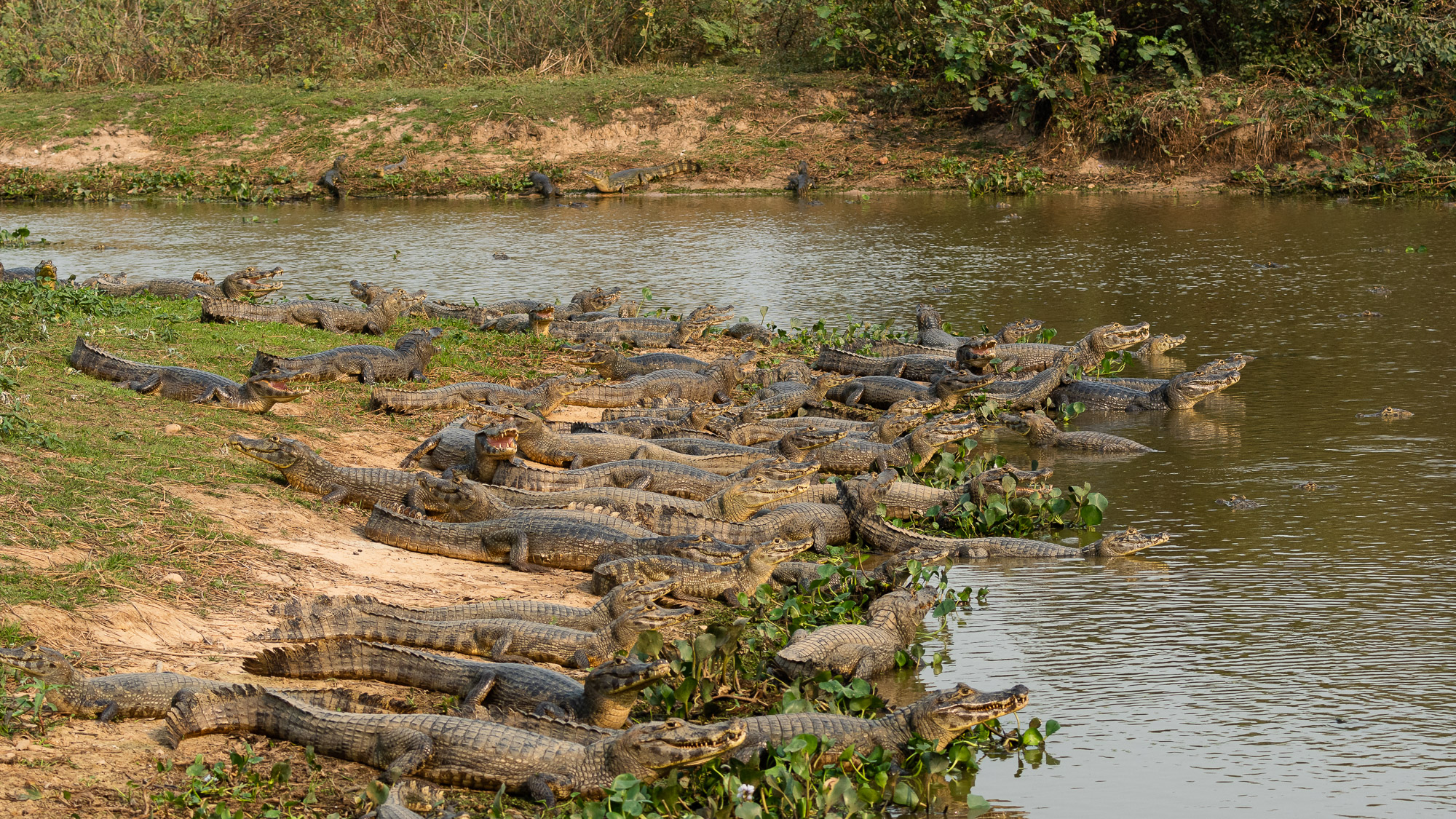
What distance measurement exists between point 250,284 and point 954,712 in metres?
9.99

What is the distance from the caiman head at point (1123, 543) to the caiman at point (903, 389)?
2935mm

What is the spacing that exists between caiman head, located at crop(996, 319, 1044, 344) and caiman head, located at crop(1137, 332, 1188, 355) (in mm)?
980

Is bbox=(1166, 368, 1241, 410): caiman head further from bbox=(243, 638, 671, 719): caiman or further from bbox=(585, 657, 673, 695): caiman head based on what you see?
bbox=(585, 657, 673, 695): caiman head

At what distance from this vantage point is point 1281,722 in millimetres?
4902

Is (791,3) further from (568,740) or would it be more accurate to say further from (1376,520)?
(568,740)

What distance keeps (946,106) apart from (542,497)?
19.6 m

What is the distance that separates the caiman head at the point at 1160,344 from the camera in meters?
11.6

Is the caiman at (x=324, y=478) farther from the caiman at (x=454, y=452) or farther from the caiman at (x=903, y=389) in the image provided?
the caiman at (x=903, y=389)

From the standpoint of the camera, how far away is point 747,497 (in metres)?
7.62

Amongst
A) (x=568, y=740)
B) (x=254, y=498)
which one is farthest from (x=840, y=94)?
(x=568, y=740)

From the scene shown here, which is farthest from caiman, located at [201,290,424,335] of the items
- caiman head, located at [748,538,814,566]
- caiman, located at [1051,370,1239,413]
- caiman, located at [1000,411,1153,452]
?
caiman head, located at [748,538,814,566]

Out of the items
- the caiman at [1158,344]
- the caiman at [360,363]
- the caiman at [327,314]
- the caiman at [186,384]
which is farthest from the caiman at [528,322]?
the caiman at [1158,344]

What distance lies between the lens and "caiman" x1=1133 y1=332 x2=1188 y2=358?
11.6m

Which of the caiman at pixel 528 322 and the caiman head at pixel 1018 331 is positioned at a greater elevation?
the caiman head at pixel 1018 331
